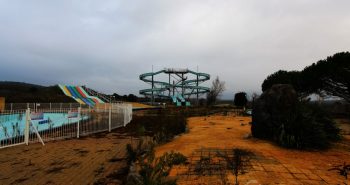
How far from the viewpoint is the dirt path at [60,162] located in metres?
5.58

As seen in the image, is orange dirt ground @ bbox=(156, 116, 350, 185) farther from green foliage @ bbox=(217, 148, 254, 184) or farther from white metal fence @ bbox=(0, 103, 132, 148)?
white metal fence @ bbox=(0, 103, 132, 148)

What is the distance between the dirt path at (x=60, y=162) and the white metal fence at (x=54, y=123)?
3.06ft

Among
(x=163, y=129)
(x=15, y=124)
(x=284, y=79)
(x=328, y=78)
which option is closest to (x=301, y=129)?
(x=163, y=129)

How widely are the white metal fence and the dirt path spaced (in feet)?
3.06

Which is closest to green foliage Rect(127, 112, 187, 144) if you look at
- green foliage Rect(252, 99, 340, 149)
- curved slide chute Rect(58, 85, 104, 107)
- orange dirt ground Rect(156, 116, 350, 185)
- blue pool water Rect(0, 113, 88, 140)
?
orange dirt ground Rect(156, 116, 350, 185)

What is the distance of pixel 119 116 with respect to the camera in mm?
16453

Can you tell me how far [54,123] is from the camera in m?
12.8

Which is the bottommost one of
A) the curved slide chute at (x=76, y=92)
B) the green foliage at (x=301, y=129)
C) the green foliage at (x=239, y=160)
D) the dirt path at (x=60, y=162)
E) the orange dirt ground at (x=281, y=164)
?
the dirt path at (x=60, y=162)

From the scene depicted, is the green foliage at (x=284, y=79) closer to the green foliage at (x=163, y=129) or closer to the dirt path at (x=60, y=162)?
the green foliage at (x=163, y=129)

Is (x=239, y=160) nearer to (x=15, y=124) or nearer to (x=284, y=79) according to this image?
(x=15, y=124)

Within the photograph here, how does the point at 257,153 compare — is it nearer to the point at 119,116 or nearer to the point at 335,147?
the point at 335,147

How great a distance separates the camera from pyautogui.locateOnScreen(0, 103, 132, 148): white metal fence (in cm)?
998

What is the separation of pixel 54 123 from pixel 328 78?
28.2 metres

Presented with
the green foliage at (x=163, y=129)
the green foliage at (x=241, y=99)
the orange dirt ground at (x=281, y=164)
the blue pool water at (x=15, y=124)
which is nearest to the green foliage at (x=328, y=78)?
the green foliage at (x=241, y=99)
